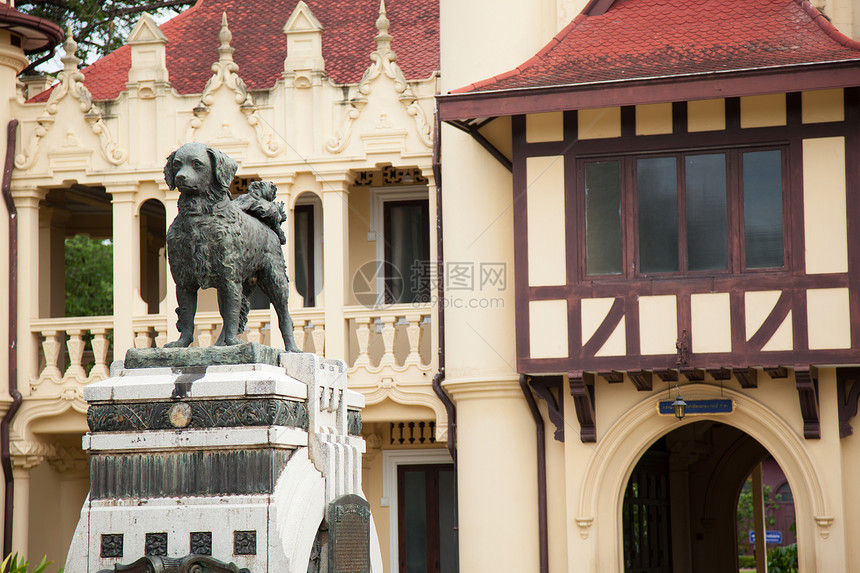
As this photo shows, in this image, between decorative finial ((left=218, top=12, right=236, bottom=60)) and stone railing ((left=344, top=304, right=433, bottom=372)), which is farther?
decorative finial ((left=218, top=12, right=236, bottom=60))

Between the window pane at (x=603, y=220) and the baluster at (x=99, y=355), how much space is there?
7.05 m

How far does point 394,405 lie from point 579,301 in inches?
135

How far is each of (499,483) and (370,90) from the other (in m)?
5.70

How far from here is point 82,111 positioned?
753 inches

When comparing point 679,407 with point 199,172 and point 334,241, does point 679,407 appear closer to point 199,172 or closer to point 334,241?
point 334,241

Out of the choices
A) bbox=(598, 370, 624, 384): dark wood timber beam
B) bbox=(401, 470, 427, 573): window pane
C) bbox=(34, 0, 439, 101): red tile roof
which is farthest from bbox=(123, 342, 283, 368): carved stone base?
bbox=(401, 470, 427, 573): window pane

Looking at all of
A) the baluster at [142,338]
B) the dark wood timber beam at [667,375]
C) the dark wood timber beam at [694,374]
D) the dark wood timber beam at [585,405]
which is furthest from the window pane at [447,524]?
the dark wood timber beam at [694,374]

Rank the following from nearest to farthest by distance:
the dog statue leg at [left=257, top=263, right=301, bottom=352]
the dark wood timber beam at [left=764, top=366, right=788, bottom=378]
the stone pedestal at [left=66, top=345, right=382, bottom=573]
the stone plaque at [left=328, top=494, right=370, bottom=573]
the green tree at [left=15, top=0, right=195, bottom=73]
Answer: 1. the stone pedestal at [left=66, top=345, right=382, bottom=573]
2. the stone plaque at [left=328, top=494, right=370, bottom=573]
3. the dog statue leg at [left=257, top=263, right=301, bottom=352]
4. the dark wood timber beam at [left=764, top=366, right=788, bottom=378]
5. the green tree at [left=15, top=0, right=195, bottom=73]

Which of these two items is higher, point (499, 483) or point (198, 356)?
point (198, 356)

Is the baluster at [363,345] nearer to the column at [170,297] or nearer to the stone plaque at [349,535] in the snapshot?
the column at [170,297]

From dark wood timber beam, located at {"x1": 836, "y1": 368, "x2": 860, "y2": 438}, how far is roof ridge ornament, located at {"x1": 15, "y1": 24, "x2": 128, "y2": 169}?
33.4 ft

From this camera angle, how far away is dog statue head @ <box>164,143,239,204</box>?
354 inches

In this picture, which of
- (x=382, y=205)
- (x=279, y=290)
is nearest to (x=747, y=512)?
(x=382, y=205)

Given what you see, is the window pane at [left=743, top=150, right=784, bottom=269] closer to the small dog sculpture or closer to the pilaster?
the pilaster
